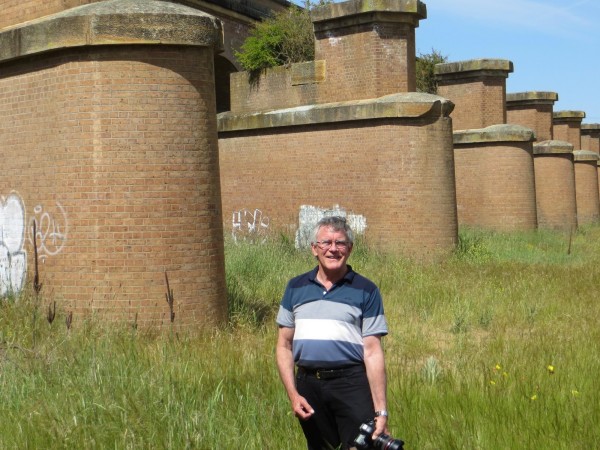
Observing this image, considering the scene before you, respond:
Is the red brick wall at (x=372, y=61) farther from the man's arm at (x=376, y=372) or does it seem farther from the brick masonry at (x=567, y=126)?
the brick masonry at (x=567, y=126)

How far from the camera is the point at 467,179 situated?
24.0 meters

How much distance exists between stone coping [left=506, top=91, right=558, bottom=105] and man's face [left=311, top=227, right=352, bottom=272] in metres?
25.9

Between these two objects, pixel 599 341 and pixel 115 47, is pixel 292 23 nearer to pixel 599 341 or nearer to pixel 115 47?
pixel 115 47

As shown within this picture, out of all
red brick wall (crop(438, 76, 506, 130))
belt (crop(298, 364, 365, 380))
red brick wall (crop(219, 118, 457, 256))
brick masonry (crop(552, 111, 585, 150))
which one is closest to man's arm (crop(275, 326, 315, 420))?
belt (crop(298, 364, 365, 380))

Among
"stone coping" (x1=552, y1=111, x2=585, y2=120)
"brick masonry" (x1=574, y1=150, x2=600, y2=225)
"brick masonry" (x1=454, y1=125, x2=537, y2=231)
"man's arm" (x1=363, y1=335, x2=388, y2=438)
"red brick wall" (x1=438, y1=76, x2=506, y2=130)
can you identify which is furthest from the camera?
"stone coping" (x1=552, y1=111, x2=585, y2=120)

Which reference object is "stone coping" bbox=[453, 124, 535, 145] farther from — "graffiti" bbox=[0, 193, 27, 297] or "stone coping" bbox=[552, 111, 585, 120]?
"graffiti" bbox=[0, 193, 27, 297]

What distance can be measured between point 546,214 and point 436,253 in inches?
525

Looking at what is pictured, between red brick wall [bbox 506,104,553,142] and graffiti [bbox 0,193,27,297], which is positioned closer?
graffiti [bbox 0,193,27,297]

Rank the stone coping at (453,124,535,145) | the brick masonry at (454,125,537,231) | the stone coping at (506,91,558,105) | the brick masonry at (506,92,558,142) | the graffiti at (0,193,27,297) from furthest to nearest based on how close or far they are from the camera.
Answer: the brick masonry at (506,92,558,142) < the stone coping at (506,91,558,105) < the brick masonry at (454,125,537,231) < the stone coping at (453,124,535,145) < the graffiti at (0,193,27,297)

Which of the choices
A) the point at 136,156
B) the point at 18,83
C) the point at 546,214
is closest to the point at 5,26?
the point at 18,83

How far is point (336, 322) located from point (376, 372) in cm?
35

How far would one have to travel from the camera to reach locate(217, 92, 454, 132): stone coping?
1588 centimetres

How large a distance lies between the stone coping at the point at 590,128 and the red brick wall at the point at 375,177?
2681 cm

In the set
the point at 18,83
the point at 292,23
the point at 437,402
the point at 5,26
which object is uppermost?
the point at 292,23
